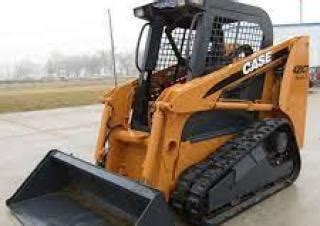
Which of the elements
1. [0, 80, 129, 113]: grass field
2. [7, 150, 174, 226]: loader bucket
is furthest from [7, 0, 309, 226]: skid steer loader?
[0, 80, 129, 113]: grass field

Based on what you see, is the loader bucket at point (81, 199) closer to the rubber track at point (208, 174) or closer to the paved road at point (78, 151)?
the paved road at point (78, 151)

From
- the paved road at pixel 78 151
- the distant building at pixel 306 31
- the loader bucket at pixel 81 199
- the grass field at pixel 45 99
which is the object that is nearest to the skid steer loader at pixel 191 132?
the loader bucket at pixel 81 199

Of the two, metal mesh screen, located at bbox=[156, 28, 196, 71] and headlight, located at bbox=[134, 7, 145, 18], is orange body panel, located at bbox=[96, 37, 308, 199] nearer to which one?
metal mesh screen, located at bbox=[156, 28, 196, 71]

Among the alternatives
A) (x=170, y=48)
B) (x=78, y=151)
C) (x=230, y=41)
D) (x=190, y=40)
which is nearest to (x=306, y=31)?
(x=78, y=151)

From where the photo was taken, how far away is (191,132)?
13.5ft

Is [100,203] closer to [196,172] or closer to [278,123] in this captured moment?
[196,172]

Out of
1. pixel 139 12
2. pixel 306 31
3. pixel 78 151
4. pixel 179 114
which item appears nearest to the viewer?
pixel 179 114

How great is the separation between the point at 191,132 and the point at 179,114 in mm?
310

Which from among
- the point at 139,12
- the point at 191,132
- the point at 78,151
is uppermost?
the point at 139,12

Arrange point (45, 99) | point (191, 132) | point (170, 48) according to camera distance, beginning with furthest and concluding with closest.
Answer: point (45, 99), point (170, 48), point (191, 132)

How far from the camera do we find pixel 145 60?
193 inches

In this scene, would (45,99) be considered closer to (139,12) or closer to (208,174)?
(139,12)

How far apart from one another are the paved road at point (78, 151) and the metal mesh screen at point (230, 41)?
1.38 meters

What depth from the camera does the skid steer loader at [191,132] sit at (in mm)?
3812
